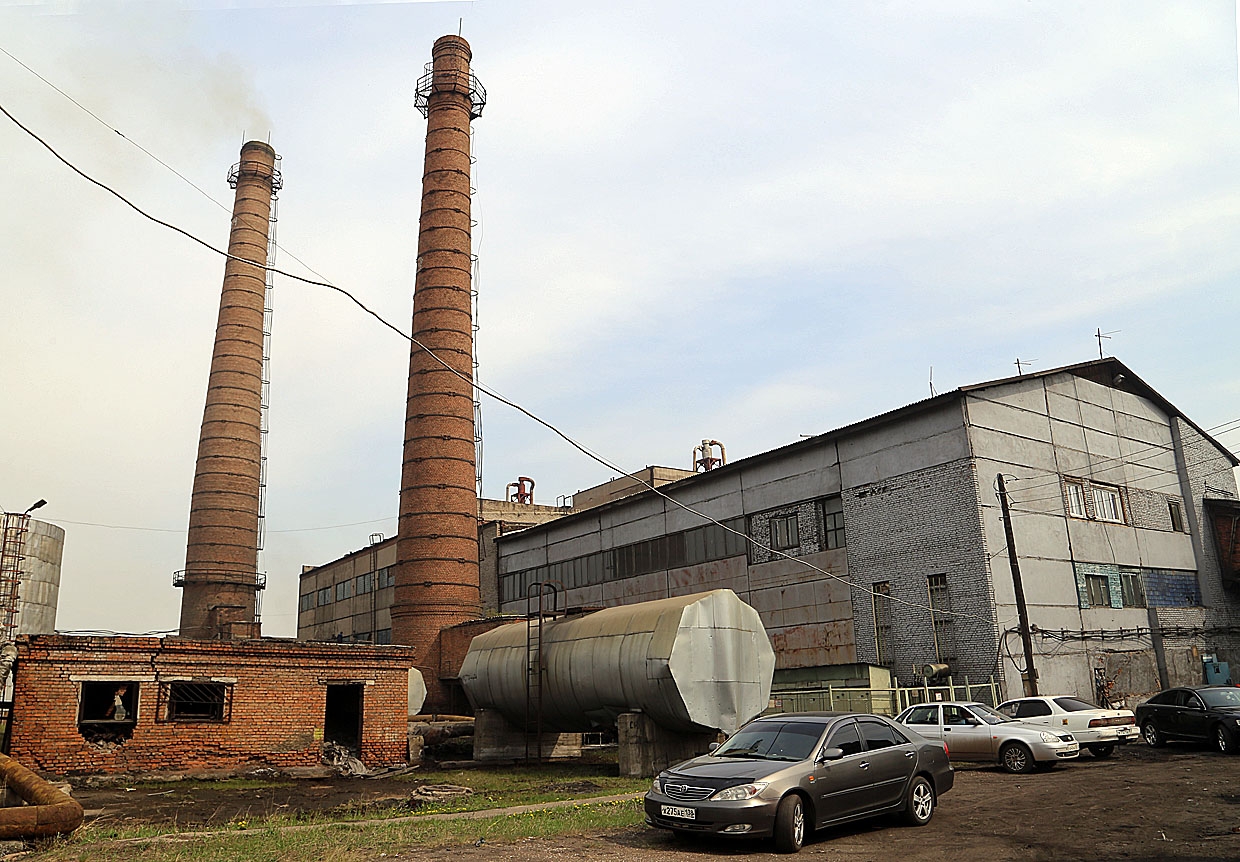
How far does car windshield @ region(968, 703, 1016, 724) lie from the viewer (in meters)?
17.5

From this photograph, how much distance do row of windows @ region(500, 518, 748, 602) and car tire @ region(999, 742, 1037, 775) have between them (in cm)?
1584

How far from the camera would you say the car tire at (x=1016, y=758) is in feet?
54.7

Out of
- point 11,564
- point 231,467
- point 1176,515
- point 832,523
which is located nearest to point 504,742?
point 832,523

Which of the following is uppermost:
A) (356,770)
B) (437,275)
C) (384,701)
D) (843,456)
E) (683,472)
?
(437,275)

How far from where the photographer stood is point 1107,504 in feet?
101

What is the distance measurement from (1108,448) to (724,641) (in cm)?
2001

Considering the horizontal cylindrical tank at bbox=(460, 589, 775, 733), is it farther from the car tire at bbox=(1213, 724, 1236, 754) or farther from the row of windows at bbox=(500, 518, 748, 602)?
the car tire at bbox=(1213, 724, 1236, 754)

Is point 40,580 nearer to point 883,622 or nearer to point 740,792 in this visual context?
point 883,622

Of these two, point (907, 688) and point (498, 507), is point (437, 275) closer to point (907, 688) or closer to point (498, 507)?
point (498, 507)

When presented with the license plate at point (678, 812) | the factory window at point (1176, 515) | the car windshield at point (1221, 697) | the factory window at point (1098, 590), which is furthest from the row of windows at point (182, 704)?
the factory window at point (1176, 515)

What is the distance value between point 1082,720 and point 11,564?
34209mm

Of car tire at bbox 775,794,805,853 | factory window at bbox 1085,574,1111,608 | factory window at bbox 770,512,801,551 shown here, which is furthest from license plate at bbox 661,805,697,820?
factory window at bbox 1085,574,1111,608

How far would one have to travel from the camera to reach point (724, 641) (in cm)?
1927

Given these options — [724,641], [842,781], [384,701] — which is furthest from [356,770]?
[842,781]
